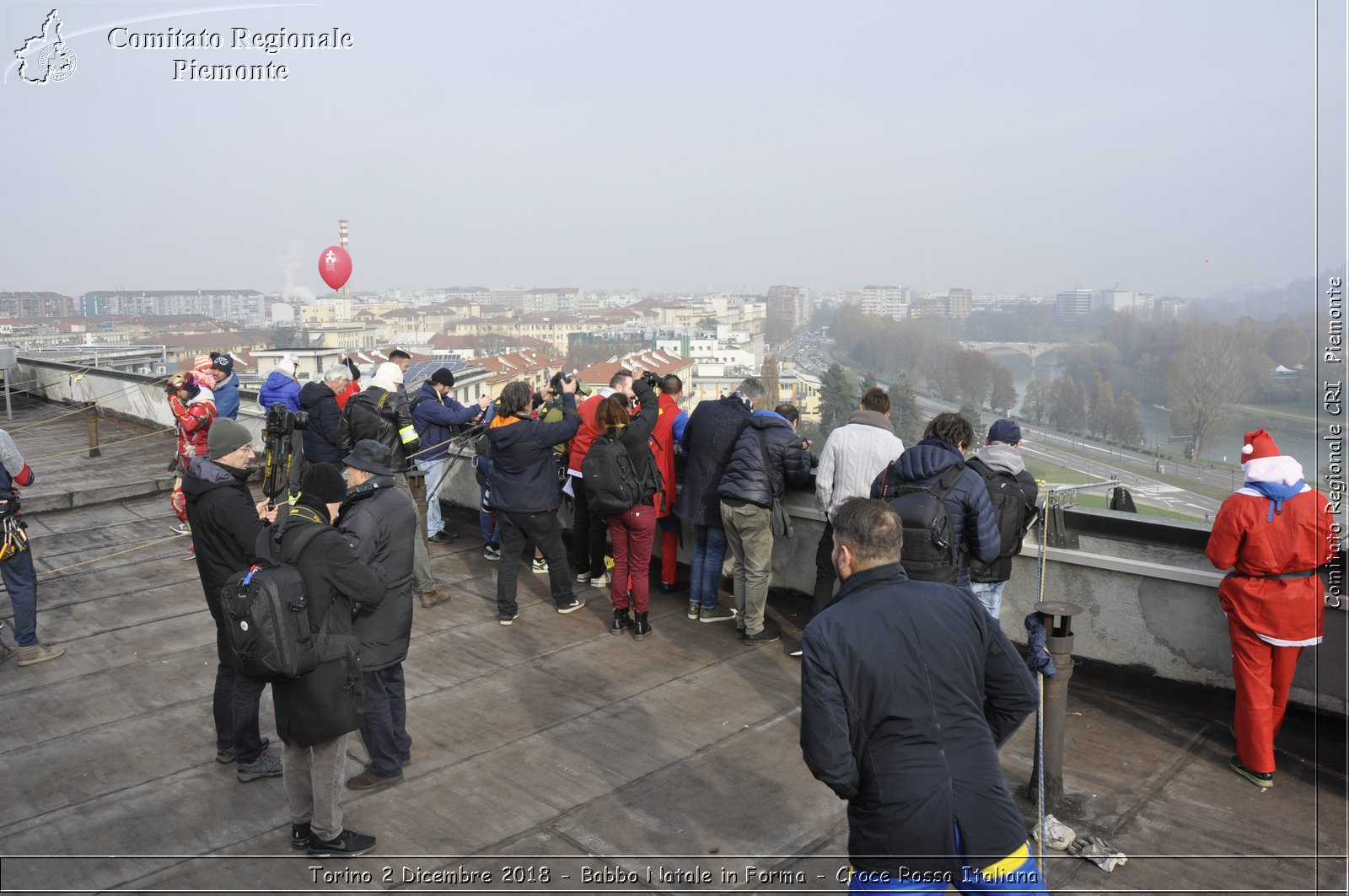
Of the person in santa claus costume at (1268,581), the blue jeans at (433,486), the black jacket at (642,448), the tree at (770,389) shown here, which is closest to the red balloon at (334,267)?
the tree at (770,389)

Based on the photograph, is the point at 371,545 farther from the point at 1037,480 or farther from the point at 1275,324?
the point at 1275,324

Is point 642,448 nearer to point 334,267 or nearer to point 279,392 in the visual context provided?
point 279,392

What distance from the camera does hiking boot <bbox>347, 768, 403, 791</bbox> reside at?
4.42m

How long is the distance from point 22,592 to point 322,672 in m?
3.56

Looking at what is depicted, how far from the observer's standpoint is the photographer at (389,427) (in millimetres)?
6715

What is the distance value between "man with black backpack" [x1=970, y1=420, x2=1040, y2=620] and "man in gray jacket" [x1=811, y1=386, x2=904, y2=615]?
0.55 m

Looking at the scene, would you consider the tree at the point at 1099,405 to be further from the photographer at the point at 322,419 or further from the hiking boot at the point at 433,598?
the photographer at the point at 322,419

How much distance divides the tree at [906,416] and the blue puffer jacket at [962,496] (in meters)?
0.21

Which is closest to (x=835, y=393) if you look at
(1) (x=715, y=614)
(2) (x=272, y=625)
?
(1) (x=715, y=614)

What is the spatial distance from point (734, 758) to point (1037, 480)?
241 centimetres

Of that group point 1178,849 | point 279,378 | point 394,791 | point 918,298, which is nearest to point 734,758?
point 394,791

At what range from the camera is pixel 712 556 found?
21.6ft

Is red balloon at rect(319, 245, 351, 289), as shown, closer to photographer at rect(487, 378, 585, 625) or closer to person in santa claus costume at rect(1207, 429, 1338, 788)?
photographer at rect(487, 378, 585, 625)

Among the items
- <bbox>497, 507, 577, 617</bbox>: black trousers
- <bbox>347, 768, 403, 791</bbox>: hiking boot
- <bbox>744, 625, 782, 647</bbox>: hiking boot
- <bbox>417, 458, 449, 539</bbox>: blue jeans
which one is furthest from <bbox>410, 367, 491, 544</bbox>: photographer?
<bbox>347, 768, 403, 791</bbox>: hiking boot
